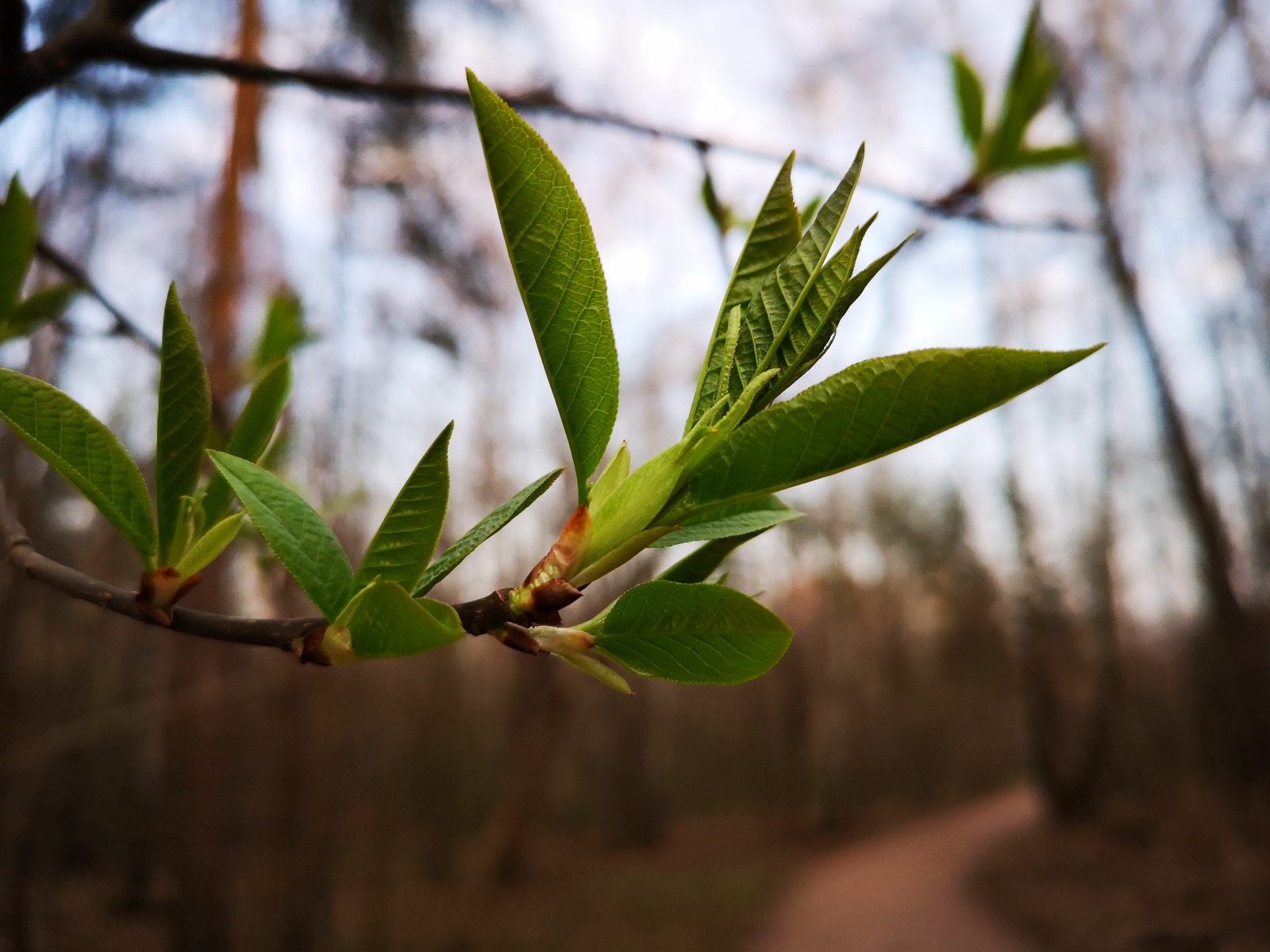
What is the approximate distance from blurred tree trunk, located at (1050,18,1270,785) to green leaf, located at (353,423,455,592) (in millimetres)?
9656

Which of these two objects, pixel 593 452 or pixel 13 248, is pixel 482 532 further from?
pixel 13 248

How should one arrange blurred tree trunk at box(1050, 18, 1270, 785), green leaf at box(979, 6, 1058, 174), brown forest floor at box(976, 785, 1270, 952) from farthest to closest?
blurred tree trunk at box(1050, 18, 1270, 785), brown forest floor at box(976, 785, 1270, 952), green leaf at box(979, 6, 1058, 174)

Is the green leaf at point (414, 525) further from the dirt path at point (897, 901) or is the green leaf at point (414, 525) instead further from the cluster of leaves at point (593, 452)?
the dirt path at point (897, 901)

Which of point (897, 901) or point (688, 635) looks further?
point (897, 901)

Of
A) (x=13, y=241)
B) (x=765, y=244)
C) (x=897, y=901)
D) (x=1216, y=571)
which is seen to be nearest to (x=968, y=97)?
(x=765, y=244)

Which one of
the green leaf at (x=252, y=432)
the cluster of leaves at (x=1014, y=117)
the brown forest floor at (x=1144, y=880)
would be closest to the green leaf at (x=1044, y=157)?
the cluster of leaves at (x=1014, y=117)

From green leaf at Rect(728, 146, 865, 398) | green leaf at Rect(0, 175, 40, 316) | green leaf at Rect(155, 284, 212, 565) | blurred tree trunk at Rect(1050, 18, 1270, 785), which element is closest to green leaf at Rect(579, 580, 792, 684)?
green leaf at Rect(728, 146, 865, 398)

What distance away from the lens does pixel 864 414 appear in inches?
14.9

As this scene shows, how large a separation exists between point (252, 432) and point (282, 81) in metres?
0.52

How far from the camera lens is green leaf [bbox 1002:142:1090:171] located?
0.88m

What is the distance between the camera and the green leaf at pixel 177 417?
44cm

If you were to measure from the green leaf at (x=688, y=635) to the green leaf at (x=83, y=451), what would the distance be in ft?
0.85

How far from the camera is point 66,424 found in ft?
1.43

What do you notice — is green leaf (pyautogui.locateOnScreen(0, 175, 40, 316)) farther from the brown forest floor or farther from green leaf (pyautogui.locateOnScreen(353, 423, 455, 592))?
the brown forest floor
